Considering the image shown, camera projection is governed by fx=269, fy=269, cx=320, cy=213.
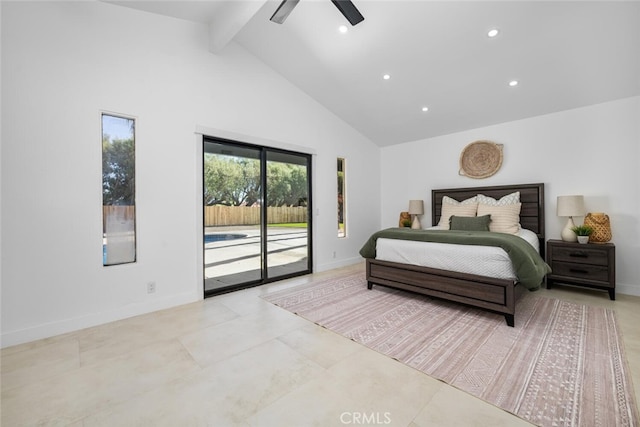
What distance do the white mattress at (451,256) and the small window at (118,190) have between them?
115 inches

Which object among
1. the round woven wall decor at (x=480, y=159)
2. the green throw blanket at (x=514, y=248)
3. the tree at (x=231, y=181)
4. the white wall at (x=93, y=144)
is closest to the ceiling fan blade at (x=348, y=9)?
the white wall at (x=93, y=144)

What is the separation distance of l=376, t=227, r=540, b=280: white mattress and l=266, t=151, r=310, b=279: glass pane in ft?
4.92

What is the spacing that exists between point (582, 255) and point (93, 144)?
554cm

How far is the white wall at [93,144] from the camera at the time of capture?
2256 millimetres

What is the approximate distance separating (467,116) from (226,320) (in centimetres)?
446

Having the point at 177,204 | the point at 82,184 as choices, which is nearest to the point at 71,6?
the point at 82,184

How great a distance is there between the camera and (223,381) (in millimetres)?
1752

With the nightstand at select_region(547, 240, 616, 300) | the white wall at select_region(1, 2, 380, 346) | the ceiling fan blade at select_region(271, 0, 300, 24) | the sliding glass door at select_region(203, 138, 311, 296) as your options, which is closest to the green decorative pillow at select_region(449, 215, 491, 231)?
the nightstand at select_region(547, 240, 616, 300)

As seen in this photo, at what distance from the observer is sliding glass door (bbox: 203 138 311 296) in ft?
11.7

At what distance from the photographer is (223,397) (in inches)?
63.4

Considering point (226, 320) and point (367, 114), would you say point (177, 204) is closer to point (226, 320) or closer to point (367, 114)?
point (226, 320)

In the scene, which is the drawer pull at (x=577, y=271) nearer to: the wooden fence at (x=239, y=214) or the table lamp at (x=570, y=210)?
the table lamp at (x=570, y=210)

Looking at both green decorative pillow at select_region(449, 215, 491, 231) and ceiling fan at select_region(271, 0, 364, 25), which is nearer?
ceiling fan at select_region(271, 0, 364, 25)

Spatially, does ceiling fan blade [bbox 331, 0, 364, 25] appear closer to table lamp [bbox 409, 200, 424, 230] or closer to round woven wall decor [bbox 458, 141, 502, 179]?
round woven wall decor [bbox 458, 141, 502, 179]
